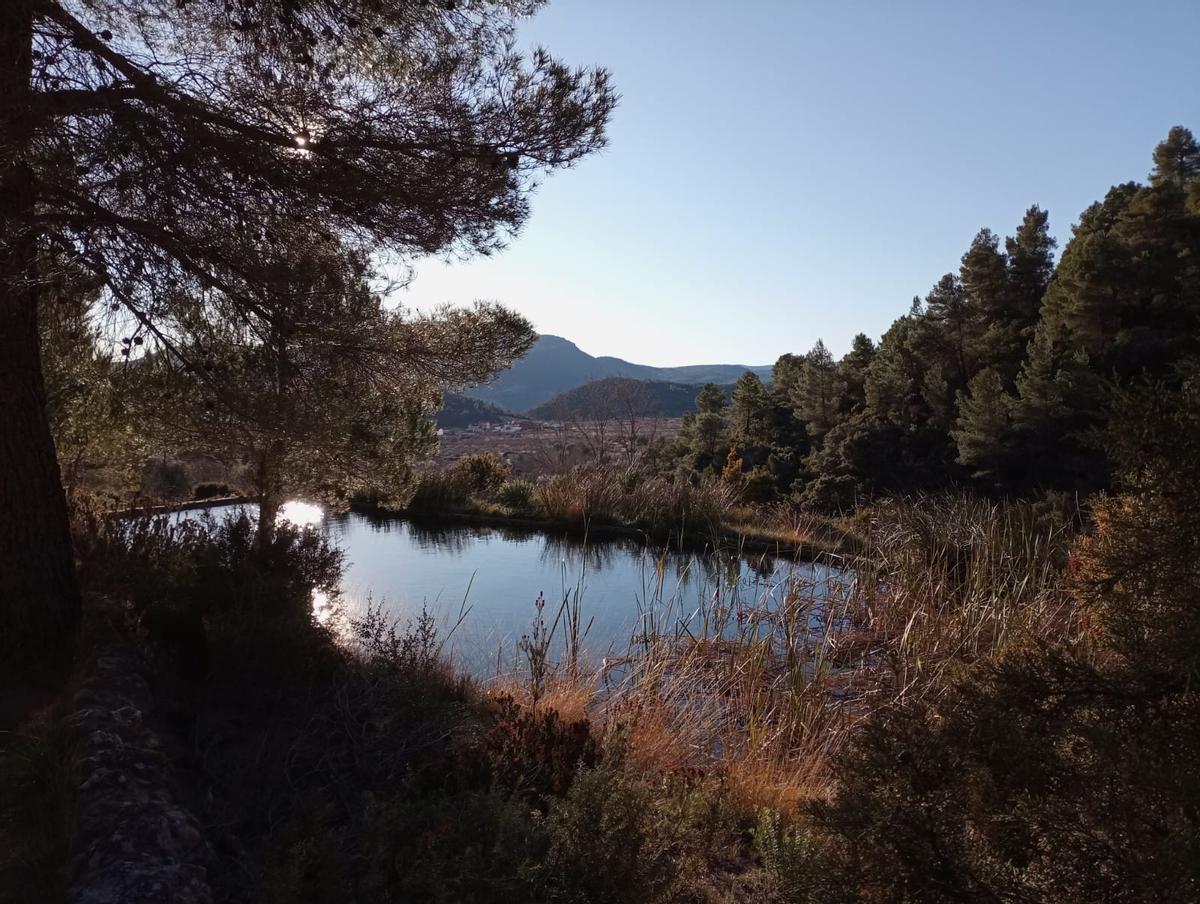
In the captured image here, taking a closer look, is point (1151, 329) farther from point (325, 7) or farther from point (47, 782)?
point (47, 782)

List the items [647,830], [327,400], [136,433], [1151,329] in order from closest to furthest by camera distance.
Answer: [647,830]
[327,400]
[136,433]
[1151,329]

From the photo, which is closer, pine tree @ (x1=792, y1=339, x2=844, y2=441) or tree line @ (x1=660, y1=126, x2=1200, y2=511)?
tree line @ (x1=660, y1=126, x2=1200, y2=511)

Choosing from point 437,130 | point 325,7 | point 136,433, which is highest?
point 325,7

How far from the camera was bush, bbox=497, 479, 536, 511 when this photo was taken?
12312mm

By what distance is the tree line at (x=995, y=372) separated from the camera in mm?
12773

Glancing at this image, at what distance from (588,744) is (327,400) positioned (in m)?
2.16

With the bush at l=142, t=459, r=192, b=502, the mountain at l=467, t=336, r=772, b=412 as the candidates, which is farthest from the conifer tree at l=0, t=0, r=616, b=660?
the mountain at l=467, t=336, r=772, b=412

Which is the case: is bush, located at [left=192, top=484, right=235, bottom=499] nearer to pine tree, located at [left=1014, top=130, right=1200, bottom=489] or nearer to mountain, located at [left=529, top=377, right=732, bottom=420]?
pine tree, located at [left=1014, top=130, right=1200, bottom=489]

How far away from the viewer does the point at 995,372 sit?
13.5m

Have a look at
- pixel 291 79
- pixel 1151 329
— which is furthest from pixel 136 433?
pixel 1151 329

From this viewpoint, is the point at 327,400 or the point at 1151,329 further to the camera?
the point at 1151,329

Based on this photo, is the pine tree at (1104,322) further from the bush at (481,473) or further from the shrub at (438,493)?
the shrub at (438,493)

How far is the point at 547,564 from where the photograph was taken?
27.9 ft

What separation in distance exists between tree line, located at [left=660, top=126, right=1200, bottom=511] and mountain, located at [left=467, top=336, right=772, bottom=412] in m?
30.5
